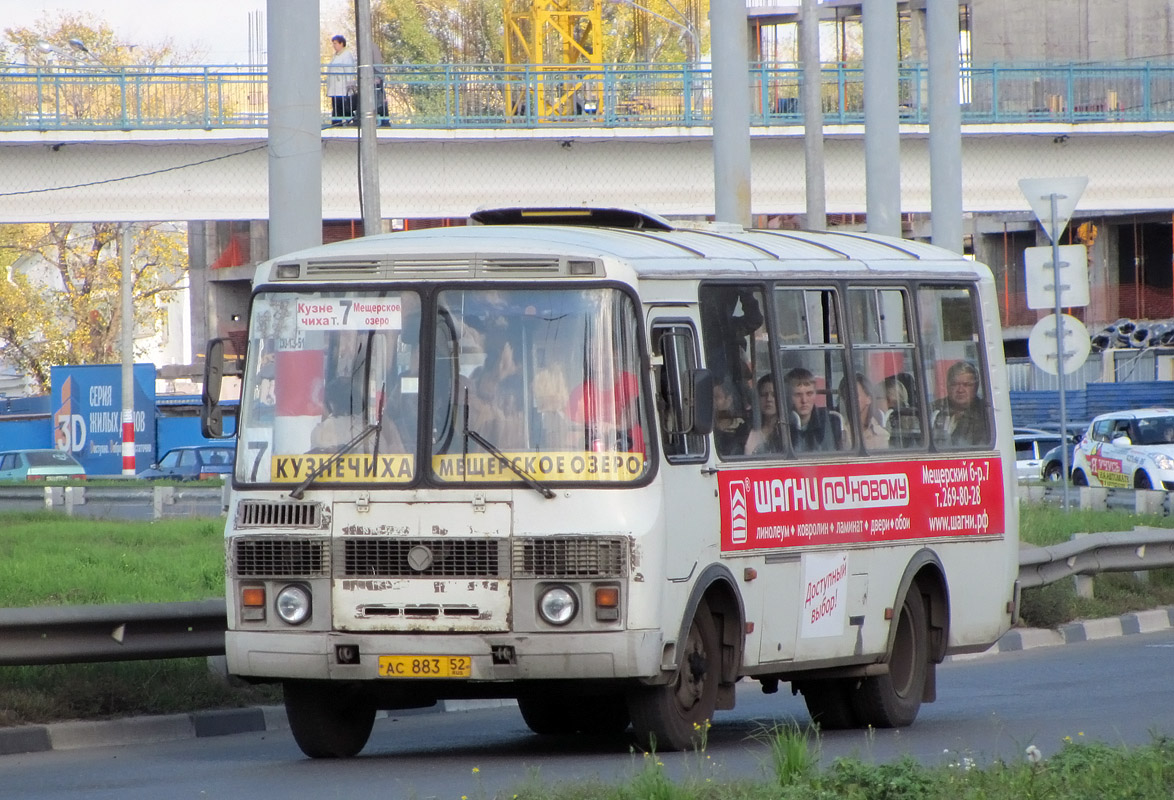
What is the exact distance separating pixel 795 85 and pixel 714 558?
23848 millimetres

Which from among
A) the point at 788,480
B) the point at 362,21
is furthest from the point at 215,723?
the point at 362,21

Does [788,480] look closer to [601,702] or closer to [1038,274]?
[601,702]

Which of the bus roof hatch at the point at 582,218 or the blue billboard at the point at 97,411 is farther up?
the bus roof hatch at the point at 582,218

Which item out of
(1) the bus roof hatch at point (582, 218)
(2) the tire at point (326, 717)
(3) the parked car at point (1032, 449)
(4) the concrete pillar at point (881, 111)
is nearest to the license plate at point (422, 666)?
(2) the tire at point (326, 717)

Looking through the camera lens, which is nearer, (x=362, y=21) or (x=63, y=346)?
(x=362, y=21)

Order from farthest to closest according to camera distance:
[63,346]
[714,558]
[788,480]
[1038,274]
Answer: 1. [63,346]
2. [1038,274]
3. [788,480]
4. [714,558]

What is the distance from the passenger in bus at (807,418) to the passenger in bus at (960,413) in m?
1.15

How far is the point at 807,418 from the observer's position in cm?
1070

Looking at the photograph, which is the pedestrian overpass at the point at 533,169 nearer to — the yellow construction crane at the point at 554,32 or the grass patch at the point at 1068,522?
the yellow construction crane at the point at 554,32

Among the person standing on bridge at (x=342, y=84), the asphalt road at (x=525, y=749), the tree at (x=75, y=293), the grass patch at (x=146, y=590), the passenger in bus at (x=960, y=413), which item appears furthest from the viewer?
the tree at (x=75, y=293)

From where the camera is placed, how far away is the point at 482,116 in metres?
32.1

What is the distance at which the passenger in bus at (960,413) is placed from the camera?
11820 millimetres

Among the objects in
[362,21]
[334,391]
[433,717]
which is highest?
[362,21]

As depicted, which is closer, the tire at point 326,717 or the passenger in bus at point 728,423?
the tire at point 326,717
